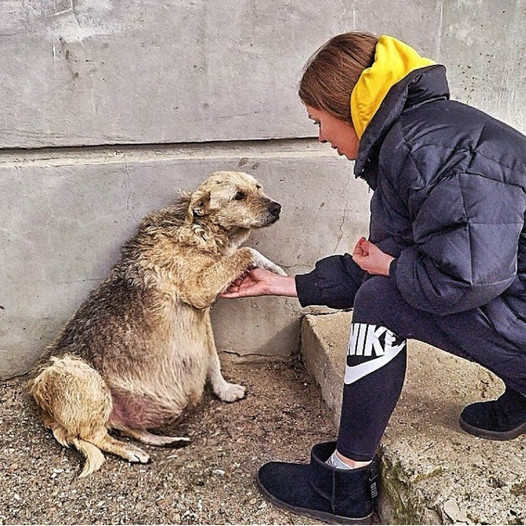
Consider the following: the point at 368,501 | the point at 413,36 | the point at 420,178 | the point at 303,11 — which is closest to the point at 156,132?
the point at 303,11

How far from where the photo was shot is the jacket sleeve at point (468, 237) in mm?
2340

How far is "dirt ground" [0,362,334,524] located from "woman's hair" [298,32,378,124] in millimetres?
1758

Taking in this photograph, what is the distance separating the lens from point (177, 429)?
392 centimetres

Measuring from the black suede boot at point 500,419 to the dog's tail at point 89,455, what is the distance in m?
1.74

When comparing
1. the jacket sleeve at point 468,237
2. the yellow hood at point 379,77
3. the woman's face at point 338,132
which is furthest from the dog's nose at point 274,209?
the jacket sleeve at point 468,237

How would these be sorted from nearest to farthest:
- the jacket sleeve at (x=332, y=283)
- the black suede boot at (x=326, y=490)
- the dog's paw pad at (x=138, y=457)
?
the black suede boot at (x=326, y=490), the jacket sleeve at (x=332, y=283), the dog's paw pad at (x=138, y=457)

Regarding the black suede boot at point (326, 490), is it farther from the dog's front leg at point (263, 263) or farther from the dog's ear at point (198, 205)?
the dog's ear at point (198, 205)

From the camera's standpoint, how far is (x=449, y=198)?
2379 millimetres

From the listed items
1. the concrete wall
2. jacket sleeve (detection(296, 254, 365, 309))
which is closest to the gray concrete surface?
the concrete wall

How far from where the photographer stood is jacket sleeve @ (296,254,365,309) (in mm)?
3436

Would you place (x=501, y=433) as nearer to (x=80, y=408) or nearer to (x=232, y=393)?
(x=232, y=393)

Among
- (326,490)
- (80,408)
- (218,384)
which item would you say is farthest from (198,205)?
(326,490)

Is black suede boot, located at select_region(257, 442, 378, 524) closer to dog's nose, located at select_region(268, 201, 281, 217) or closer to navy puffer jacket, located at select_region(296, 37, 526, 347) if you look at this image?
navy puffer jacket, located at select_region(296, 37, 526, 347)

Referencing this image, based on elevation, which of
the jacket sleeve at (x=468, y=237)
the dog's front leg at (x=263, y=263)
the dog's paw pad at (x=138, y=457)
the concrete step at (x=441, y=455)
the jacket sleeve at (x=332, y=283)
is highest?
the jacket sleeve at (x=468, y=237)
